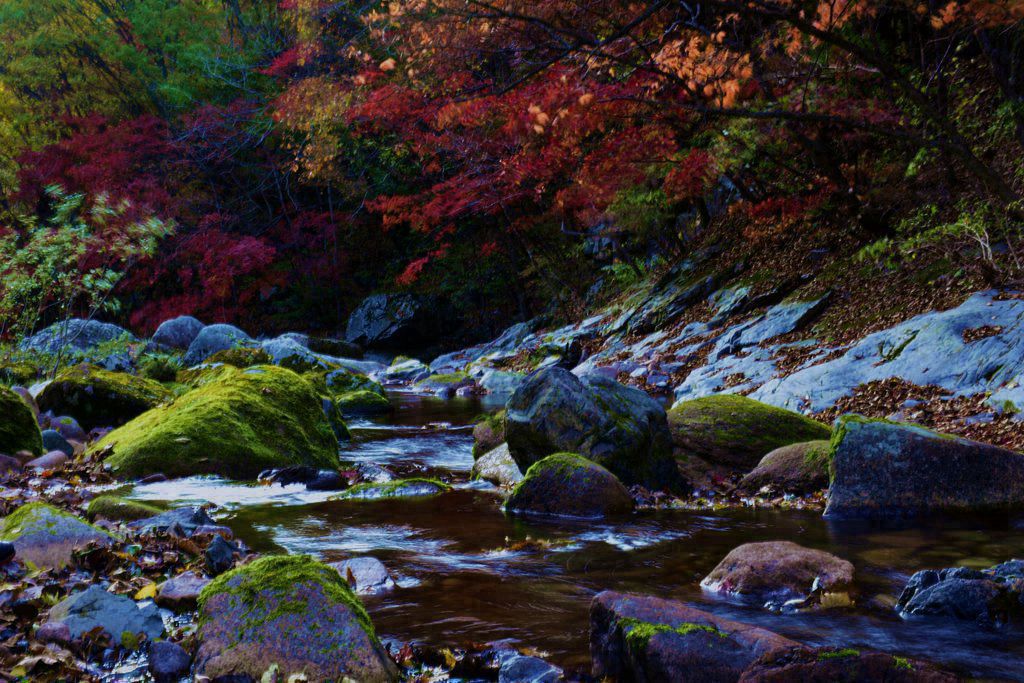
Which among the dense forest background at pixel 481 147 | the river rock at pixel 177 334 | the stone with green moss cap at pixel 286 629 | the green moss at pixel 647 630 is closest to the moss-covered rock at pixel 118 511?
the stone with green moss cap at pixel 286 629

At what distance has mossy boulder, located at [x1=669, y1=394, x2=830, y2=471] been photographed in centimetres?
728

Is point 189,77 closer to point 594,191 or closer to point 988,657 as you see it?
point 594,191

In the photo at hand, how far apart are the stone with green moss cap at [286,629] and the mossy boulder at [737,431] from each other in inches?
191

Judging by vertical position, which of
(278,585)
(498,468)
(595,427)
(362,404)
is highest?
(278,585)

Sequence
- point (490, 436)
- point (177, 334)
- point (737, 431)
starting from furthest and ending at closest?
point (177, 334)
point (490, 436)
point (737, 431)

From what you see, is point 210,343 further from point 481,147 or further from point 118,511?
point 118,511

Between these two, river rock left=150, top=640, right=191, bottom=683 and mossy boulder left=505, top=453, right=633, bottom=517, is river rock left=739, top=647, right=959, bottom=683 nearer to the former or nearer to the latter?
river rock left=150, top=640, right=191, bottom=683

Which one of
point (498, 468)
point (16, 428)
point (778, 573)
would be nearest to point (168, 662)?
point (778, 573)

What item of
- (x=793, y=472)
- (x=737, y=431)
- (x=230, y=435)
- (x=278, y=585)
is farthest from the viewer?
(x=230, y=435)

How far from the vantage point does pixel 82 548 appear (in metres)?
3.89

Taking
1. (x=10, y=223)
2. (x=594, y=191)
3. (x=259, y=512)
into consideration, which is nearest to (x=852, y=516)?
(x=259, y=512)

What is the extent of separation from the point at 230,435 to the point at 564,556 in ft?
13.4

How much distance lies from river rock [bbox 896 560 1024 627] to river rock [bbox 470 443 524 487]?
12.5 feet

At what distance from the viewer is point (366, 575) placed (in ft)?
13.9
